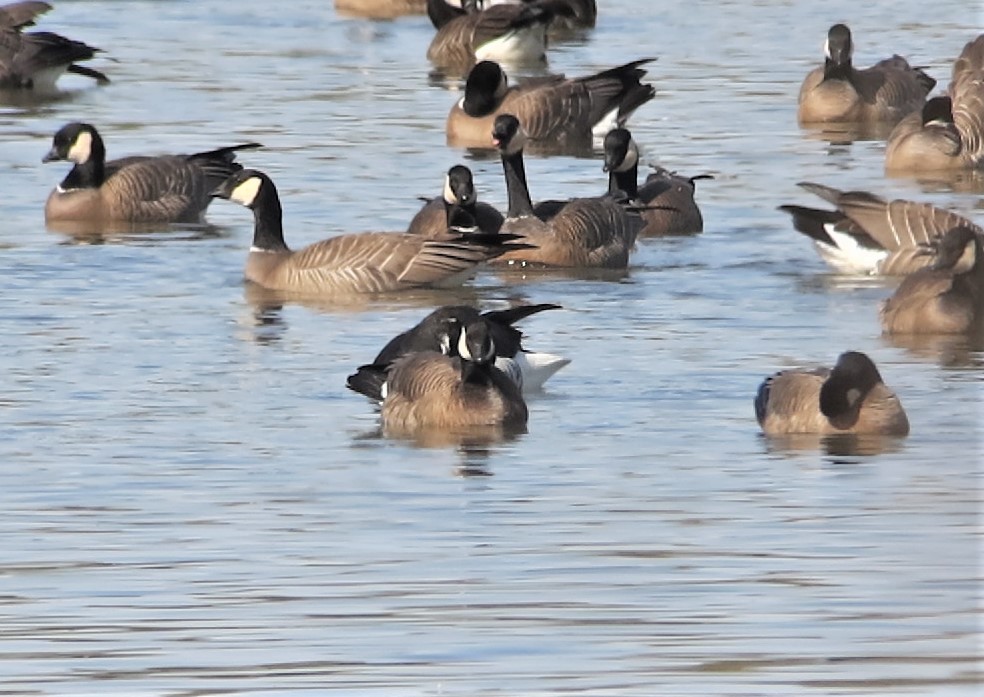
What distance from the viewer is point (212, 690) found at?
6.92 meters

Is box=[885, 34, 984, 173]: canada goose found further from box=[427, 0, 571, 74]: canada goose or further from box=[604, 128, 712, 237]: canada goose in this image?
box=[427, 0, 571, 74]: canada goose

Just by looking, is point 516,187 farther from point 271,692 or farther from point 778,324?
point 271,692

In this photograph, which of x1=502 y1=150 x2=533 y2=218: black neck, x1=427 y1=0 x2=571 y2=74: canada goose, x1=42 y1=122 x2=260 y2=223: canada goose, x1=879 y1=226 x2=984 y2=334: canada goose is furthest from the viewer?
x1=427 y1=0 x2=571 y2=74: canada goose

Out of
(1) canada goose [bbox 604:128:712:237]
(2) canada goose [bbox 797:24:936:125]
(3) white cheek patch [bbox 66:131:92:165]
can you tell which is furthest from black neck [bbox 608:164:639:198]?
(2) canada goose [bbox 797:24:936:125]

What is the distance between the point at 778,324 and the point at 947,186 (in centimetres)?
613

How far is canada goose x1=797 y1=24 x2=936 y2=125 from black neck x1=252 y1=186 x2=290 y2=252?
7.57m

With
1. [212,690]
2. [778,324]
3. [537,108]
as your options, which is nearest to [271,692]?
[212,690]

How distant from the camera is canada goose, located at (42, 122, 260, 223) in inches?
733

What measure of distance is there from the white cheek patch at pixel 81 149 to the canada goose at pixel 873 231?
220 inches

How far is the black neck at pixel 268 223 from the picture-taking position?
16258mm

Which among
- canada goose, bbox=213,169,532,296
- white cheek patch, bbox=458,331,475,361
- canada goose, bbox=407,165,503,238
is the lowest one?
canada goose, bbox=213,169,532,296

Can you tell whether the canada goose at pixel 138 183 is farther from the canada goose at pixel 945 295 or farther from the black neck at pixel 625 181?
the canada goose at pixel 945 295

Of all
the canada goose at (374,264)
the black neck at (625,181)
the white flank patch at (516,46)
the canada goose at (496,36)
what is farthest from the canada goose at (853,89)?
the canada goose at (374,264)

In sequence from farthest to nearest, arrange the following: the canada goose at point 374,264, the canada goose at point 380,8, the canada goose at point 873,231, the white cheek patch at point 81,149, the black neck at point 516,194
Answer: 1. the canada goose at point 380,8
2. the white cheek patch at point 81,149
3. the black neck at point 516,194
4. the canada goose at point 873,231
5. the canada goose at point 374,264
